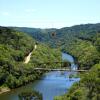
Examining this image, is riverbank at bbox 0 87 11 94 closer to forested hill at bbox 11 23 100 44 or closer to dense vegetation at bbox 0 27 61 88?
dense vegetation at bbox 0 27 61 88

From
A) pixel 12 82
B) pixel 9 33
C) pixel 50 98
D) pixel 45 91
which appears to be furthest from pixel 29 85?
Answer: pixel 9 33

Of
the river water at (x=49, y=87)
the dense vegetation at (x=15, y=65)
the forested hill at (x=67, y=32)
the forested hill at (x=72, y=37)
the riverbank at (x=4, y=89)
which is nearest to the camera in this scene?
the river water at (x=49, y=87)

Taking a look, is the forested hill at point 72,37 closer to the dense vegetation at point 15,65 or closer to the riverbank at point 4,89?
the dense vegetation at point 15,65

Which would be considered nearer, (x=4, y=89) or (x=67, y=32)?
(x=4, y=89)

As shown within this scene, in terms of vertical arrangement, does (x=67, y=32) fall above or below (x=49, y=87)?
above

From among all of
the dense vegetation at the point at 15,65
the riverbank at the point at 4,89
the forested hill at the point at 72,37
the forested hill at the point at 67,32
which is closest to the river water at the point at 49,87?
the riverbank at the point at 4,89

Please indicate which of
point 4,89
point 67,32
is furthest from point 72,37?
point 4,89

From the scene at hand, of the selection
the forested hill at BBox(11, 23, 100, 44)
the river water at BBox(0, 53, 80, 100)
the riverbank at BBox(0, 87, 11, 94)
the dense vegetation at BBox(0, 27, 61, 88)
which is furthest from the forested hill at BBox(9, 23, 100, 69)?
the riverbank at BBox(0, 87, 11, 94)

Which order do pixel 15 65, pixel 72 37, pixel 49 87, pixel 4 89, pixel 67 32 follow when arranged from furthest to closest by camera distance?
pixel 67 32, pixel 72 37, pixel 15 65, pixel 49 87, pixel 4 89

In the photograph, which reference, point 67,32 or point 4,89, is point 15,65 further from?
point 67,32

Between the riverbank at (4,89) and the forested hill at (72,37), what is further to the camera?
Result: the forested hill at (72,37)

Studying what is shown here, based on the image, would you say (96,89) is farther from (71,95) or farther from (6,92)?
(6,92)

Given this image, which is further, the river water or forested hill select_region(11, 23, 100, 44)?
forested hill select_region(11, 23, 100, 44)
